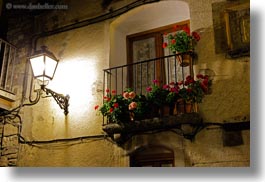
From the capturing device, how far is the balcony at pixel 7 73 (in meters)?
2.45

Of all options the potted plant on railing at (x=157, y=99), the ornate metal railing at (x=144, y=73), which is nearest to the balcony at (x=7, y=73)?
the ornate metal railing at (x=144, y=73)

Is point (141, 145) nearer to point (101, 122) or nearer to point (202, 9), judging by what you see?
point (101, 122)

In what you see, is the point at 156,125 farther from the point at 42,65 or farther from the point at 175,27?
the point at 42,65

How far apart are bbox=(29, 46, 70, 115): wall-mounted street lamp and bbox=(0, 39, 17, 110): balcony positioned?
0.34 metres

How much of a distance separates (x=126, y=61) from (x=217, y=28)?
0.68 m

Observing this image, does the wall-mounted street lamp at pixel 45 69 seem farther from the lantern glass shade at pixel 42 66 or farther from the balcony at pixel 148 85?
the balcony at pixel 148 85

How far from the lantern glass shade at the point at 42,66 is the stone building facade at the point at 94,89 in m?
0.15

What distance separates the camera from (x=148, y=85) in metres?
2.18

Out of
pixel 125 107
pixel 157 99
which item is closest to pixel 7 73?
pixel 125 107

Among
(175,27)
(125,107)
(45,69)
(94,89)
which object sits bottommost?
(125,107)

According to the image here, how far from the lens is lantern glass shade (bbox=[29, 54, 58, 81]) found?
7.09 ft

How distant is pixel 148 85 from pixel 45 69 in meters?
0.67

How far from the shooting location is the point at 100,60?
235 centimetres

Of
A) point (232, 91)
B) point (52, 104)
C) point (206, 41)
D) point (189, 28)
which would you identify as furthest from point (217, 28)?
point (52, 104)
